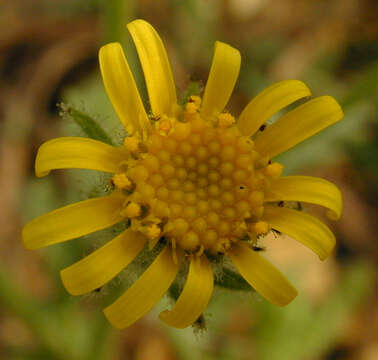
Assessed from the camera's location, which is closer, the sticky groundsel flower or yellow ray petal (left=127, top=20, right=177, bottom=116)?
the sticky groundsel flower

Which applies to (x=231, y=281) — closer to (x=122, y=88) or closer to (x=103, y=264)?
(x=103, y=264)

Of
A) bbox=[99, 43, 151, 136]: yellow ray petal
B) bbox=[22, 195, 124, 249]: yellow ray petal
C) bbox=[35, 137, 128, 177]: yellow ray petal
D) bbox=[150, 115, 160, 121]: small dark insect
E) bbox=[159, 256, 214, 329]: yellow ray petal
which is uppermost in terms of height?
bbox=[99, 43, 151, 136]: yellow ray petal

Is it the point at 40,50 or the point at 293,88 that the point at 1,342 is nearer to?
the point at 40,50

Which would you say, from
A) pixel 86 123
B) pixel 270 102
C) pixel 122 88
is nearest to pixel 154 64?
pixel 122 88

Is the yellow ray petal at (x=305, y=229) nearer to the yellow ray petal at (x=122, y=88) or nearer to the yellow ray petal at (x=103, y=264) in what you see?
the yellow ray petal at (x=103, y=264)

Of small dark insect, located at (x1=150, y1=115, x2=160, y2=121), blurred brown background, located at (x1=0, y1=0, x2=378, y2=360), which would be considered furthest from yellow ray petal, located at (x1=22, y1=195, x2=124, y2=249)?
blurred brown background, located at (x1=0, y1=0, x2=378, y2=360)

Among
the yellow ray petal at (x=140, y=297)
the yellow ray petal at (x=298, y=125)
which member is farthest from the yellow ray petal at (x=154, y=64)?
the yellow ray petal at (x=140, y=297)

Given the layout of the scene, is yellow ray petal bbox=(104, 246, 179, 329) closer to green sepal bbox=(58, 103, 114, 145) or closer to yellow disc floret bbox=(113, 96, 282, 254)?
yellow disc floret bbox=(113, 96, 282, 254)
